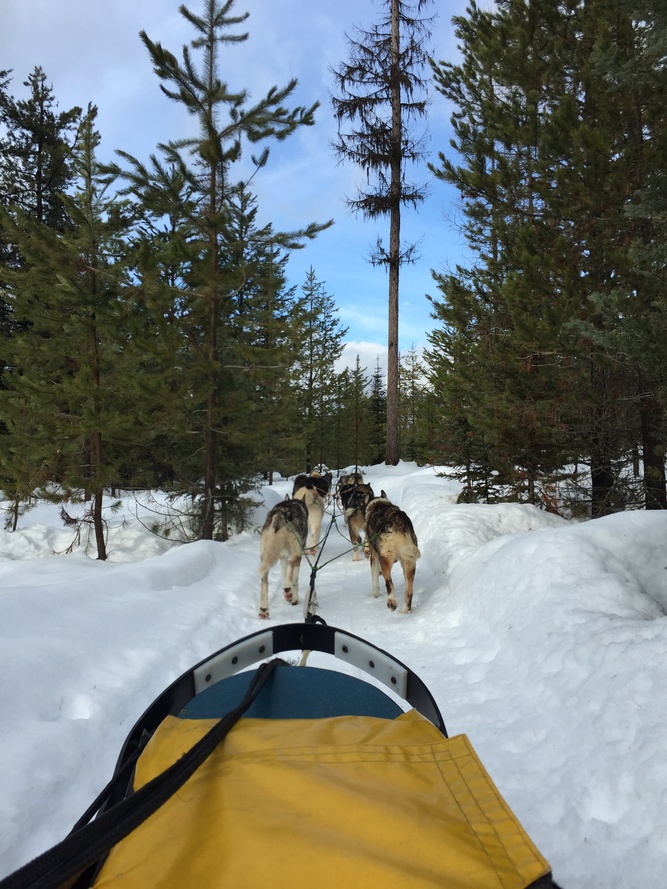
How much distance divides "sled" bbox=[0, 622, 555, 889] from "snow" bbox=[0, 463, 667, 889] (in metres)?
1.26

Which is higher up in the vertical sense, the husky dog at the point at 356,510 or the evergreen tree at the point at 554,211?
the evergreen tree at the point at 554,211

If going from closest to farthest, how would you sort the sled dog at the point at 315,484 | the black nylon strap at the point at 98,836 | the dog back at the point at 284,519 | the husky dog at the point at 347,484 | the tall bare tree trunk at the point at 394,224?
1. the black nylon strap at the point at 98,836
2. the dog back at the point at 284,519
3. the husky dog at the point at 347,484
4. the sled dog at the point at 315,484
5. the tall bare tree trunk at the point at 394,224

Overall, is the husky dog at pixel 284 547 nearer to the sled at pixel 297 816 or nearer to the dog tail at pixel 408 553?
the dog tail at pixel 408 553

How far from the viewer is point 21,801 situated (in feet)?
7.22

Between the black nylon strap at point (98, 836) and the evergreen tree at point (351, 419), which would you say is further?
the evergreen tree at point (351, 419)

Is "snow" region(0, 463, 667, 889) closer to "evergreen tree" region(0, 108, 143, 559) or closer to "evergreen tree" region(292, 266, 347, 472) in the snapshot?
"evergreen tree" region(0, 108, 143, 559)

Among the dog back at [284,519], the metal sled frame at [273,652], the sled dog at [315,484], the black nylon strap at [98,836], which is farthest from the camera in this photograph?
the sled dog at [315,484]

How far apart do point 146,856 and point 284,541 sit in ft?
17.3

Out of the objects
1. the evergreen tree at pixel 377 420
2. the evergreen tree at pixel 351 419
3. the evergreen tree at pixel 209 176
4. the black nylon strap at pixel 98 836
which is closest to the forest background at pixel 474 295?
the evergreen tree at pixel 209 176

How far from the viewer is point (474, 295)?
34.1 feet

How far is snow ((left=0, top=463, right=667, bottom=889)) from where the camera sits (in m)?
2.24

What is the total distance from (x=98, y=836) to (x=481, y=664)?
393 centimetres

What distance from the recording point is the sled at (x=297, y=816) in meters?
0.91

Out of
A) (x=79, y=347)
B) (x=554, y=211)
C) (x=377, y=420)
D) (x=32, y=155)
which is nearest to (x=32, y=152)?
(x=32, y=155)
